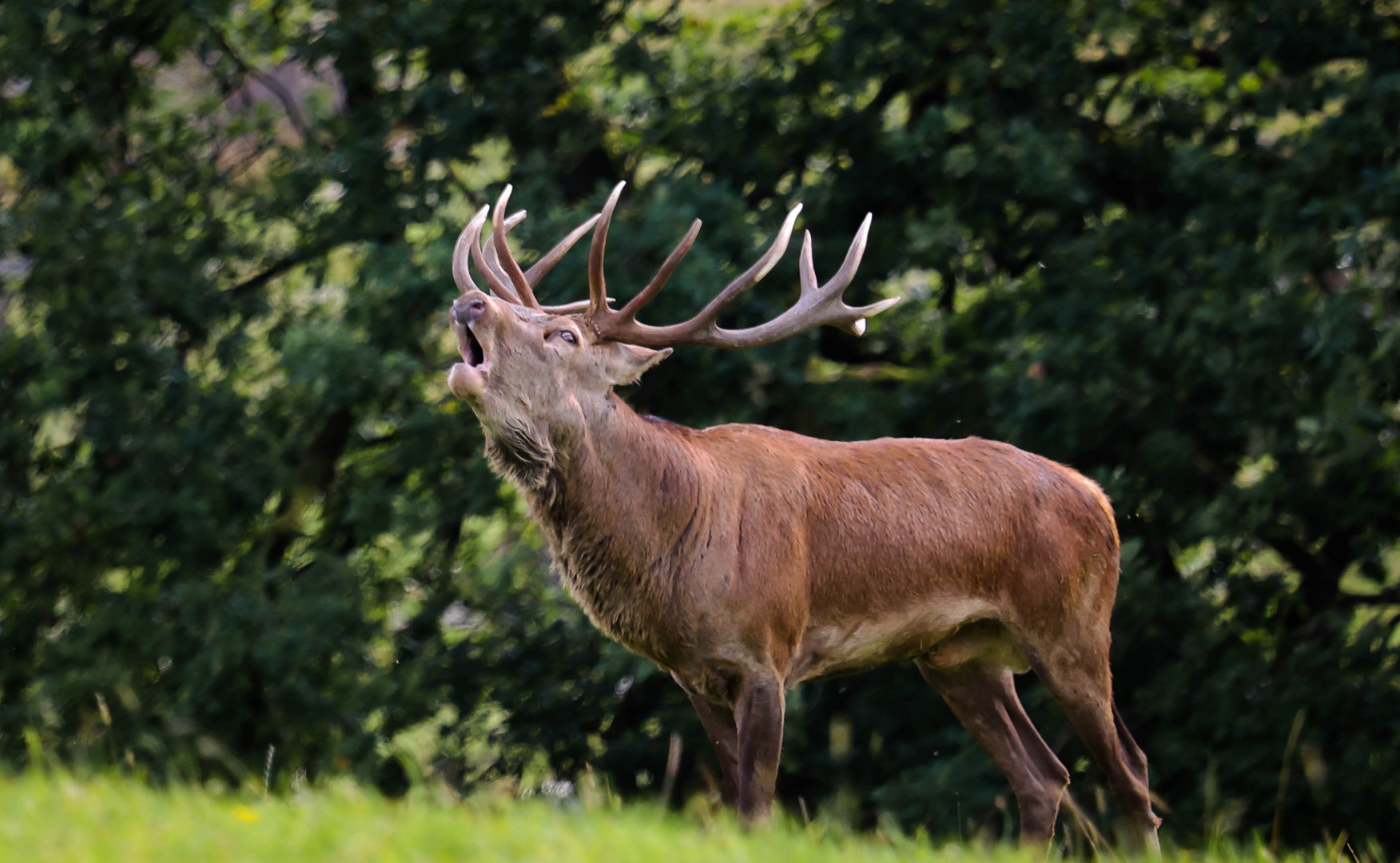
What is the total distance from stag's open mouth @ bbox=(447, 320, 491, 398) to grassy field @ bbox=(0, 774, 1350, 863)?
131cm

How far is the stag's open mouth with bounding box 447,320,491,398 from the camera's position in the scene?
5.05 m

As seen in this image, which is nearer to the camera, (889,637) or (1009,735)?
(889,637)

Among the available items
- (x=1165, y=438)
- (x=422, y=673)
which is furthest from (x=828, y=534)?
(x=422, y=673)

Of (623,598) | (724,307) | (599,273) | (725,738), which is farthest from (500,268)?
(725,738)

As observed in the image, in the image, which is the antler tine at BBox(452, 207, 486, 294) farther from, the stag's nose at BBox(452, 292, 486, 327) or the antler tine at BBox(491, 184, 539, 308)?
the stag's nose at BBox(452, 292, 486, 327)

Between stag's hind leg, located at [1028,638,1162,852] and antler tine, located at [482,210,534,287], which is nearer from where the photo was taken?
stag's hind leg, located at [1028,638,1162,852]

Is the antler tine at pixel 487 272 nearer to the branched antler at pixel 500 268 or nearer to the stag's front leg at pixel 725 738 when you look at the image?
the branched antler at pixel 500 268

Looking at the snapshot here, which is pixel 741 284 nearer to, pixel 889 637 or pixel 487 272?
pixel 487 272

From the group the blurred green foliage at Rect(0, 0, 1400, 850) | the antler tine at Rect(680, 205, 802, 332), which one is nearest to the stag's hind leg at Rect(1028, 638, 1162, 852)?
the antler tine at Rect(680, 205, 802, 332)

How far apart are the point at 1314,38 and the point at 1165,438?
90.4 inches

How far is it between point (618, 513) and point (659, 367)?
4.19m

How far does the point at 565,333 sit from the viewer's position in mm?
5395

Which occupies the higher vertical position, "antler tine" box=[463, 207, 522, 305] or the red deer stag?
"antler tine" box=[463, 207, 522, 305]

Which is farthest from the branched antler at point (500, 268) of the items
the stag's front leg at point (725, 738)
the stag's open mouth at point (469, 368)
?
the stag's front leg at point (725, 738)
